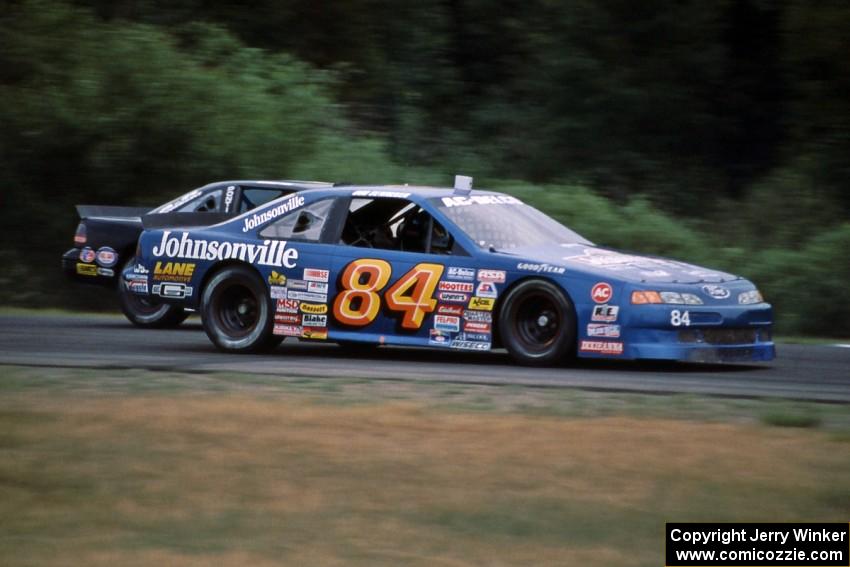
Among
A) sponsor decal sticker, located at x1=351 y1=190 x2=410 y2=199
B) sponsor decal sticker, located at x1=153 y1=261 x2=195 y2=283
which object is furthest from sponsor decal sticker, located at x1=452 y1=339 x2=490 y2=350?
sponsor decal sticker, located at x1=153 y1=261 x2=195 y2=283

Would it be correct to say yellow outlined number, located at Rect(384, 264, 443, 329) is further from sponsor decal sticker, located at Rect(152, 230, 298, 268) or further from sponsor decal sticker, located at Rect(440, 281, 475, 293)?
sponsor decal sticker, located at Rect(152, 230, 298, 268)

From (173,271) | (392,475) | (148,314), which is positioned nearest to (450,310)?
(173,271)

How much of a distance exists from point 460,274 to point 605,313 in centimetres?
125

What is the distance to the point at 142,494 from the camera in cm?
663

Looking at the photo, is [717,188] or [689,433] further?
[717,188]

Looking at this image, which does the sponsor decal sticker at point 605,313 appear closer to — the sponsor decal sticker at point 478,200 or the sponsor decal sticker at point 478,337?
the sponsor decal sticker at point 478,337

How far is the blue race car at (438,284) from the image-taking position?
10859mm

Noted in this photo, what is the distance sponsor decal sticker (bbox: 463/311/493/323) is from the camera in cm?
1127

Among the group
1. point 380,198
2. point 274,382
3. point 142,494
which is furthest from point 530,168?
point 142,494

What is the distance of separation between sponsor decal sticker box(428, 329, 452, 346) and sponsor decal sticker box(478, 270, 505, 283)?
539 mm

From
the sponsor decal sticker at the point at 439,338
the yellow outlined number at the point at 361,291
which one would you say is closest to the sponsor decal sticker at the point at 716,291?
the sponsor decal sticker at the point at 439,338

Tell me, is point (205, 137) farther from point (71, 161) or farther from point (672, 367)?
point (672, 367)

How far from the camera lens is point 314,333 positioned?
12047 mm

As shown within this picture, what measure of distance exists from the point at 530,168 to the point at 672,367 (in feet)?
Result: 50.7
